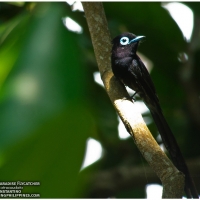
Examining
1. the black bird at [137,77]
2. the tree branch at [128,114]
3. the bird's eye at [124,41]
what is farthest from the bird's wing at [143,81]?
the tree branch at [128,114]

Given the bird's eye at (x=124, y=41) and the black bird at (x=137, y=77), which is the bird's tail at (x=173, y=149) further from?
the bird's eye at (x=124, y=41)

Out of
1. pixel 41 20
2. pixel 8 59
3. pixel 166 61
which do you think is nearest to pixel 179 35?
pixel 166 61

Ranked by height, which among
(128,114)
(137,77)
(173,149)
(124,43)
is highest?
(128,114)

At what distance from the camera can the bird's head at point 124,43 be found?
2.21 m

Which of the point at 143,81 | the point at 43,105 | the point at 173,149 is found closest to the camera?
the point at 43,105

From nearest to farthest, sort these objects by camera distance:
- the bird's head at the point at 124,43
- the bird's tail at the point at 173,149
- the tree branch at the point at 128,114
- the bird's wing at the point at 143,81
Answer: the tree branch at the point at 128,114
the bird's tail at the point at 173,149
the bird's wing at the point at 143,81
the bird's head at the point at 124,43

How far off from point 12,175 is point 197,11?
49.6 inches

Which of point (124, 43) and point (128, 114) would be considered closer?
point (128, 114)

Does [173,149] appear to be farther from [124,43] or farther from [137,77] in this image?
[124,43]

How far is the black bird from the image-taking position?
6.36 ft

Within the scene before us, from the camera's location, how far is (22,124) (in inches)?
32.5

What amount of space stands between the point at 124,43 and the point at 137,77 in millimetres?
208

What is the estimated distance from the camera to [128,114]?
157 cm

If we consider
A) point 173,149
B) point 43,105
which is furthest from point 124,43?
point 43,105
